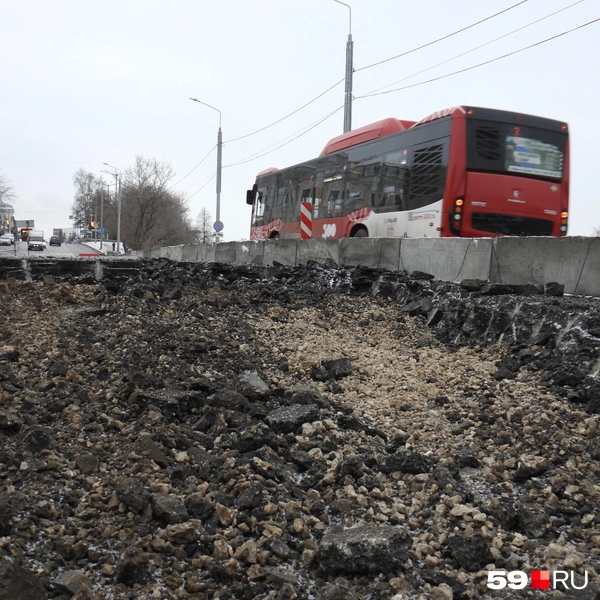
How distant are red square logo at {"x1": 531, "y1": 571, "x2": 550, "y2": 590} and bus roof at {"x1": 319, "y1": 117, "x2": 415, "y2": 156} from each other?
12.1 meters

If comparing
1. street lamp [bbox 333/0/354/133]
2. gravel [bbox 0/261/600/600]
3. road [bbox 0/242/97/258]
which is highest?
street lamp [bbox 333/0/354/133]

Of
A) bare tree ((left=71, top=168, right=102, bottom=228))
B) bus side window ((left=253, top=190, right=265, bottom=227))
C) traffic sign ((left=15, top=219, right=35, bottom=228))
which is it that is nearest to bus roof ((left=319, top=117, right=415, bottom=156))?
bus side window ((left=253, top=190, right=265, bottom=227))

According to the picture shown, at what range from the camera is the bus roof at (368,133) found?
13.6 metres

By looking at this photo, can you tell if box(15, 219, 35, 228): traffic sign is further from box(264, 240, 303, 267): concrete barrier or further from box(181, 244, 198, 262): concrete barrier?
box(264, 240, 303, 267): concrete barrier

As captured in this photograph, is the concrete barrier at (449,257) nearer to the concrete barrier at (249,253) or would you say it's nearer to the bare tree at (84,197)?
the concrete barrier at (249,253)

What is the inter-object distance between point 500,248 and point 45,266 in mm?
6086

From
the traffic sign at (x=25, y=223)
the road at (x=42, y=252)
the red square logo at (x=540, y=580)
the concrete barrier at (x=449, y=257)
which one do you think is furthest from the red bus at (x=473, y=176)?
the traffic sign at (x=25, y=223)

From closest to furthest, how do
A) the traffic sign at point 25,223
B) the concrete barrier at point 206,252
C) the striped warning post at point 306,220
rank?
the striped warning post at point 306,220, the concrete barrier at point 206,252, the traffic sign at point 25,223

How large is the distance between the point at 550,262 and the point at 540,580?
4.71m

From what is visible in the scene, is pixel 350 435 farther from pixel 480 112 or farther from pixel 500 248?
pixel 480 112

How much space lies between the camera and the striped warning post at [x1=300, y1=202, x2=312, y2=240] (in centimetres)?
1625

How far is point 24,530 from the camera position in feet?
8.21

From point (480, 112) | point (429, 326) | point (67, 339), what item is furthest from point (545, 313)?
point (480, 112)

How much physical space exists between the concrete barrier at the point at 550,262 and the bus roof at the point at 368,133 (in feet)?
24.1
